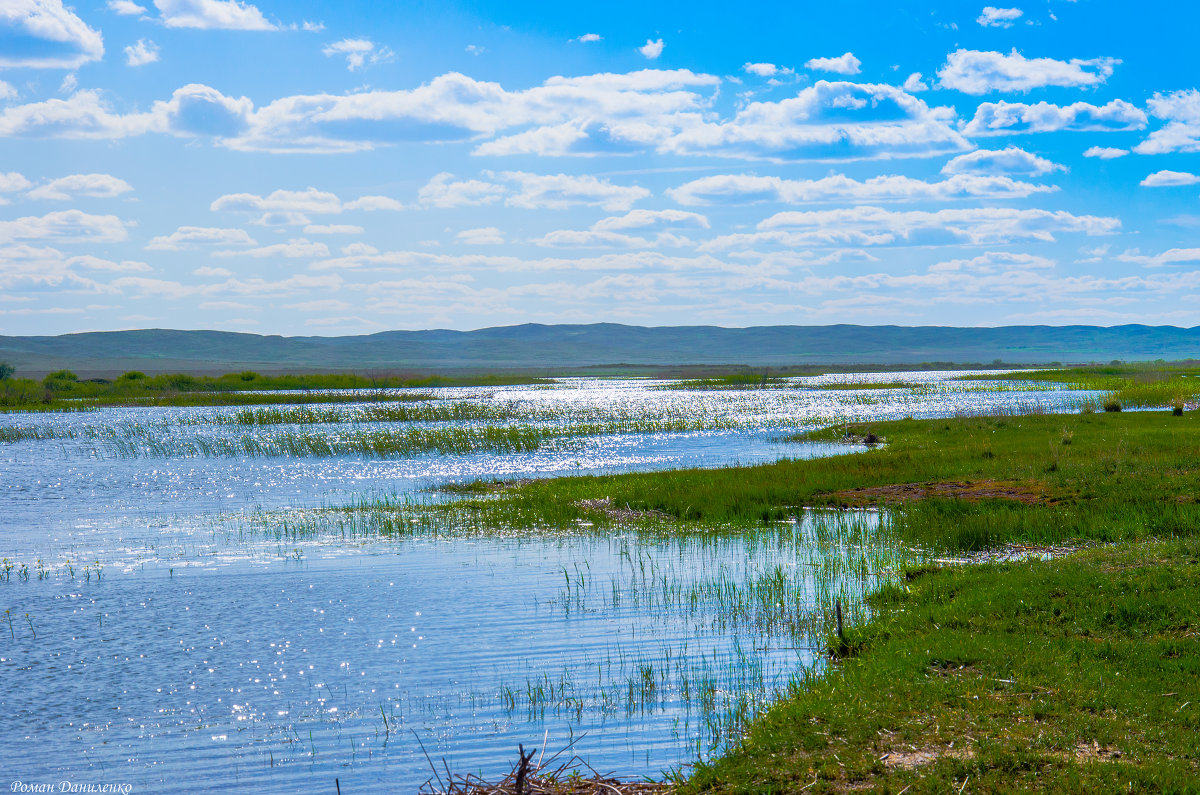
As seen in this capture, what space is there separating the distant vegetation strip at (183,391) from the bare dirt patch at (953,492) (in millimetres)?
70089

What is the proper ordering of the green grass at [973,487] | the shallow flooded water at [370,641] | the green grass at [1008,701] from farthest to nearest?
1. the green grass at [973,487]
2. the shallow flooded water at [370,641]
3. the green grass at [1008,701]

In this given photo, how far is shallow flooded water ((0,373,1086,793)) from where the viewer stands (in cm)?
1085

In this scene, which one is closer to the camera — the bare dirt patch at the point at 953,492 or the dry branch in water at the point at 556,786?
the dry branch in water at the point at 556,786

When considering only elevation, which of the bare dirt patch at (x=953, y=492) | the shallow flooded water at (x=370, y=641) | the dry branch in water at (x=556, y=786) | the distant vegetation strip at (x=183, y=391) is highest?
the distant vegetation strip at (x=183, y=391)

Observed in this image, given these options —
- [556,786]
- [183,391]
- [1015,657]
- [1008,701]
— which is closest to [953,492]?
[1015,657]

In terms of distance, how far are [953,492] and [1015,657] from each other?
14977mm

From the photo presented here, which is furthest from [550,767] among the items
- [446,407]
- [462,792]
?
[446,407]

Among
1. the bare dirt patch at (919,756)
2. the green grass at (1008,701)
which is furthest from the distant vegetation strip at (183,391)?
the bare dirt patch at (919,756)

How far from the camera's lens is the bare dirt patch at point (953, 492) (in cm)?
2334

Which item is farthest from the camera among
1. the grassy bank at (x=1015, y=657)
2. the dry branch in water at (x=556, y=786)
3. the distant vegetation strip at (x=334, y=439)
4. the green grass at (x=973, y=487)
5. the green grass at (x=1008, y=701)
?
the distant vegetation strip at (x=334, y=439)

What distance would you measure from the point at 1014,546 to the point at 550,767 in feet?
42.2

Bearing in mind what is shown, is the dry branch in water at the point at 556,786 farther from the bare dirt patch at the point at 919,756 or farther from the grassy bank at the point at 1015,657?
the bare dirt patch at the point at 919,756

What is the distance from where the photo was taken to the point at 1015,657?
1085 centimetres

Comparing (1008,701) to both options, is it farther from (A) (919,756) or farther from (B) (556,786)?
(B) (556,786)
